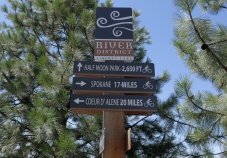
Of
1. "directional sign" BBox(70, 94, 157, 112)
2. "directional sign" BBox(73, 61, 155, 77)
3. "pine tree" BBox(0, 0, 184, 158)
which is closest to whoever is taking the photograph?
"directional sign" BBox(70, 94, 157, 112)

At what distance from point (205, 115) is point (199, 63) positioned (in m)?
0.53

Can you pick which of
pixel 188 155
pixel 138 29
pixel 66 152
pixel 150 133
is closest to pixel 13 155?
pixel 66 152

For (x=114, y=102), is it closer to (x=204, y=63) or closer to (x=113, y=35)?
(x=113, y=35)

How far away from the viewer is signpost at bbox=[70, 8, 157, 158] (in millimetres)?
2367

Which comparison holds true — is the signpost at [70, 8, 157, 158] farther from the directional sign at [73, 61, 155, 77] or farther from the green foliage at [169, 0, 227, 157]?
the green foliage at [169, 0, 227, 157]

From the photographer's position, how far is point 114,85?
2.46m

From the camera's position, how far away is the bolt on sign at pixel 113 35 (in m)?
2.63

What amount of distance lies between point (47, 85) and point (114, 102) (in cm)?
168

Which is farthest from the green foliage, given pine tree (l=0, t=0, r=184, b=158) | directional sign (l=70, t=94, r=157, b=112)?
pine tree (l=0, t=0, r=184, b=158)

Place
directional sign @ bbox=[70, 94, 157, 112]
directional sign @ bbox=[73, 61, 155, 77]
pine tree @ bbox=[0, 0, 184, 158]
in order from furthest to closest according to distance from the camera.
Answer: pine tree @ bbox=[0, 0, 184, 158] → directional sign @ bbox=[73, 61, 155, 77] → directional sign @ bbox=[70, 94, 157, 112]

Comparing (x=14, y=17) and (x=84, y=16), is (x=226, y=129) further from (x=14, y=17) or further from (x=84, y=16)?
(x=14, y=17)

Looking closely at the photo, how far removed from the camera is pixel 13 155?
186 inches

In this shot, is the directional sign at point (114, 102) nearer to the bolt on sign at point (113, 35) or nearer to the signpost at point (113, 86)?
the signpost at point (113, 86)

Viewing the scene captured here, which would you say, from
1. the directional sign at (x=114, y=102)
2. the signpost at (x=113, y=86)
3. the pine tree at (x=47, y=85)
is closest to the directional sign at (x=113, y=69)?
the signpost at (x=113, y=86)
